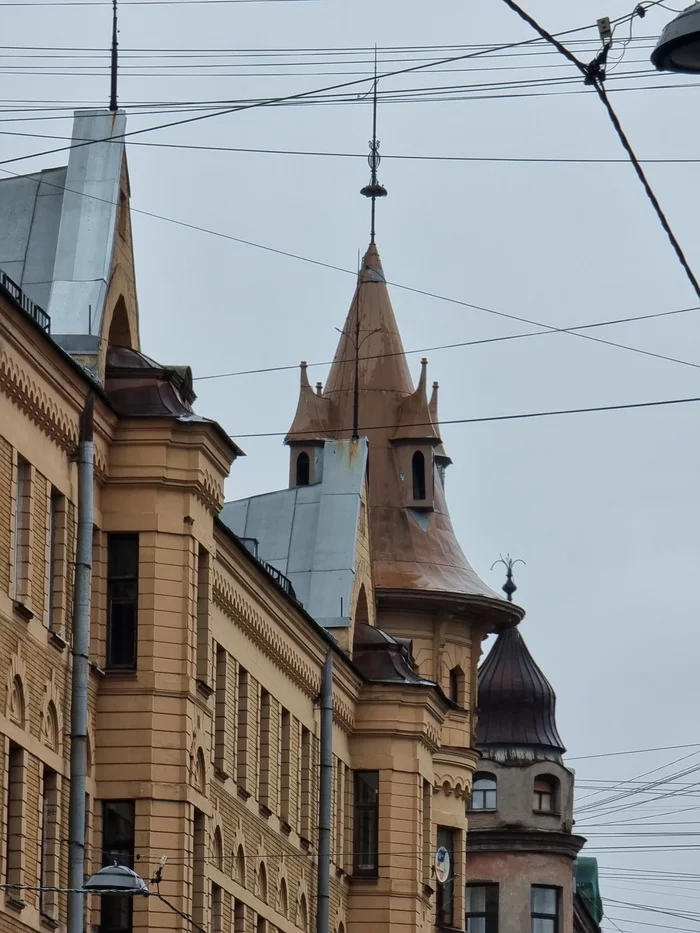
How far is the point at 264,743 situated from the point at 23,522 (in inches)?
544

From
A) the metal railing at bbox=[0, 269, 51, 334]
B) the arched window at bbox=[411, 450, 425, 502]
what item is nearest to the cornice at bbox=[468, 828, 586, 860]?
the arched window at bbox=[411, 450, 425, 502]

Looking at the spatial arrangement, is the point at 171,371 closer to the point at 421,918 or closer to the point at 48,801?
the point at 48,801

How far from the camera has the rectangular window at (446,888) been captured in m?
63.8

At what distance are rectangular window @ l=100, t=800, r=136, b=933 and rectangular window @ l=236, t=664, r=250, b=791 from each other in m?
8.11

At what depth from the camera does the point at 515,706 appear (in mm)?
89688

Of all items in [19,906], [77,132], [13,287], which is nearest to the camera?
[19,906]

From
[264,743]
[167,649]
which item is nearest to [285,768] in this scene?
[264,743]

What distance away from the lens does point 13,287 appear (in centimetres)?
3775

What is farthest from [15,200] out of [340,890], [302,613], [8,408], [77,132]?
[340,890]

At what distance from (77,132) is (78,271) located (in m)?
2.78

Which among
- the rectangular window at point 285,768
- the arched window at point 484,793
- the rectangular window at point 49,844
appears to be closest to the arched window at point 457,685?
the rectangular window at point 285,768

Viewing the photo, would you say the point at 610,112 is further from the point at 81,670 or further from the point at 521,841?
the point at 521,841

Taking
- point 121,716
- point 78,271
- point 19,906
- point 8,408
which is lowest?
point 19,906

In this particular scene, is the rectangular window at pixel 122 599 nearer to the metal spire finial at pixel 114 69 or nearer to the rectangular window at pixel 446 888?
the metal spire finial at pixel 114 69
